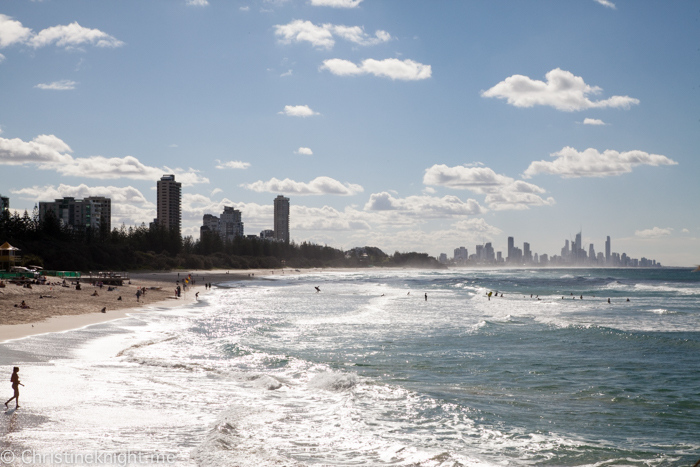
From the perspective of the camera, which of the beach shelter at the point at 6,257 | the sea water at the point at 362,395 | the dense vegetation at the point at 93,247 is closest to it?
the sea water at the point at 362,395

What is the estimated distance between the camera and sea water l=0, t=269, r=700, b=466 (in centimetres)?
1256

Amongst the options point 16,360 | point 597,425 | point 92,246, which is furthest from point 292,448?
point 92,246

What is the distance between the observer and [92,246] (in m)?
113

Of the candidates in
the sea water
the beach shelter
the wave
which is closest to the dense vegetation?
the beach shelter

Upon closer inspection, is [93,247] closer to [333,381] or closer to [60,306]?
[60,306]

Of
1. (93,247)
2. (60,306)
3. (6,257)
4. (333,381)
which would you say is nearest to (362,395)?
(333,381)

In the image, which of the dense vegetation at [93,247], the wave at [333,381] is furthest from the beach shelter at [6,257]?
the wave at [333,381]

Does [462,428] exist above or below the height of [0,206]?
below

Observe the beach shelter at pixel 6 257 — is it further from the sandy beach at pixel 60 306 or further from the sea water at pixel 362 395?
the sea water at pixel 362 395

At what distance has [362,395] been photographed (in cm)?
1798

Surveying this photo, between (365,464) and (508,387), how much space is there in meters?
9.40

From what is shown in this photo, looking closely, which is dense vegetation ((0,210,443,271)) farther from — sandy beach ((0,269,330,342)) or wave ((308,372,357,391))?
wave ((308,372,357,391))

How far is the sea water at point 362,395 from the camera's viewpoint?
12.6 meters

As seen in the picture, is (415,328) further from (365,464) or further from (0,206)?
(0,206)
